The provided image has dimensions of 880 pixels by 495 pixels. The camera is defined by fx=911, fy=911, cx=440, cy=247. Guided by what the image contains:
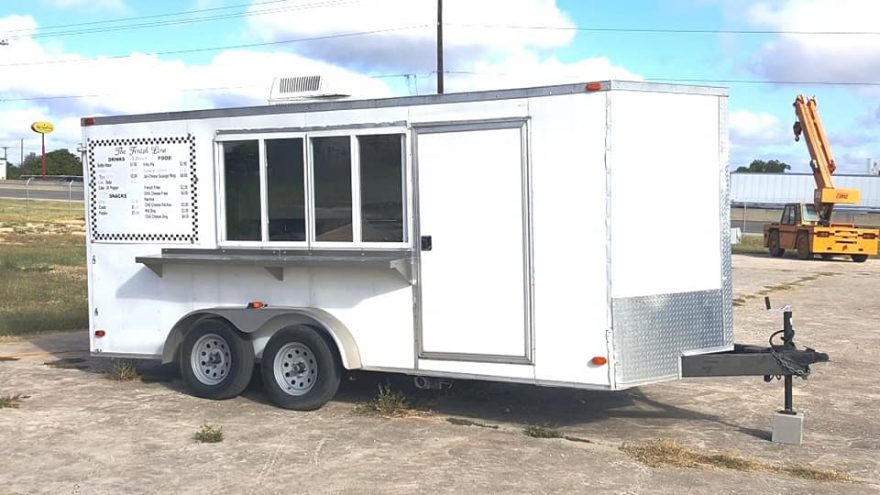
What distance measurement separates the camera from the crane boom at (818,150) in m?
29.0

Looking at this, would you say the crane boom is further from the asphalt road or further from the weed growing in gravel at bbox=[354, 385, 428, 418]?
the asphalt road

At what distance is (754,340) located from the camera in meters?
12.5

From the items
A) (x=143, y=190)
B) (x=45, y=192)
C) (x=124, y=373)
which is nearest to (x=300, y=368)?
(x=143, y=190)

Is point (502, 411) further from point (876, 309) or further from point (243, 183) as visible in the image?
point (876, 309)

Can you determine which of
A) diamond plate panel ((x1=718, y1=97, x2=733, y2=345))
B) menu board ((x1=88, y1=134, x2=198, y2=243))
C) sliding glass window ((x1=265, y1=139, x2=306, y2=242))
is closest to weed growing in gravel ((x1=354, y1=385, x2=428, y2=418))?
sliding glass window ((x1=265, y1=139, x2=306, y2=242))

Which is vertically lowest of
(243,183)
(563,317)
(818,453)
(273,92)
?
(818,453)

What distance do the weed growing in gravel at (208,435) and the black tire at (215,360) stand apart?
3.22ft

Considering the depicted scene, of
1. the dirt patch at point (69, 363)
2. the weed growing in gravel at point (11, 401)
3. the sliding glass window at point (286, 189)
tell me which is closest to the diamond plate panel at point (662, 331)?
the sliding glass window at point (286, 189)

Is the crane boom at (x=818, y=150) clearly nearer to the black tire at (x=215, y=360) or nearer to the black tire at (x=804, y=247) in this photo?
the black tire at (x=804, y=247)

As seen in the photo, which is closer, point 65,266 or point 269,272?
point 269,272

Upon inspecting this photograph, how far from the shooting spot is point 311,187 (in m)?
7.97

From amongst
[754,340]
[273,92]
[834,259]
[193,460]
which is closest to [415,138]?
[273,92]

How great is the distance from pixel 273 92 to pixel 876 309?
12446mm

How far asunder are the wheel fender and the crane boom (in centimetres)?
2499
